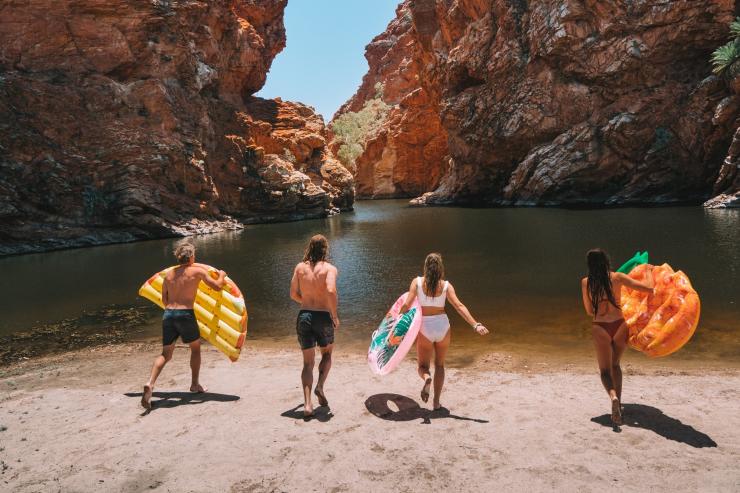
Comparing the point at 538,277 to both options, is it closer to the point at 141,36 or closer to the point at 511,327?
the point at 511,327

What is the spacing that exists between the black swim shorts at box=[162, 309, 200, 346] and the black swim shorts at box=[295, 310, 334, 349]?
1.56 meters

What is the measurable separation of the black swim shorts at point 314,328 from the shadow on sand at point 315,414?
772mm

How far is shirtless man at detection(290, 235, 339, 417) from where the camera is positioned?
233 inches

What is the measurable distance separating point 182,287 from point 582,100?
50.5 m

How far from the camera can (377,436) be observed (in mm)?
5148

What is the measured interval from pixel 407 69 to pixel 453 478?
383 feet

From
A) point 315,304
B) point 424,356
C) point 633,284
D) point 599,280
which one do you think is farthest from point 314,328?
point 633,284

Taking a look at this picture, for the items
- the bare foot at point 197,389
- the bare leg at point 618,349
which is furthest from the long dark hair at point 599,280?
the bare foot at point 197,389

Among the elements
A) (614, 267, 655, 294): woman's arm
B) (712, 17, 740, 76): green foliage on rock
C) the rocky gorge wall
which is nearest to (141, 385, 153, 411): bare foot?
(614, 267, 655, 294): woman's arm

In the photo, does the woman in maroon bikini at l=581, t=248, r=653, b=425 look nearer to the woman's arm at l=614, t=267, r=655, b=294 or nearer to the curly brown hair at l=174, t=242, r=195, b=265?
the woman's arm at l=614, t=267, r=655, b=294

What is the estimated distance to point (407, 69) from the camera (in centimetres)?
11281

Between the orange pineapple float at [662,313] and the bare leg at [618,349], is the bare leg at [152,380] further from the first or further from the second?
the orange pineapple float at [662,313]

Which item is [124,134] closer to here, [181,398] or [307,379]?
[181,398]

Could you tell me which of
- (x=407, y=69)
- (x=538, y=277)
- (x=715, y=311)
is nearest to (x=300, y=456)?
(x=715, y=311)
